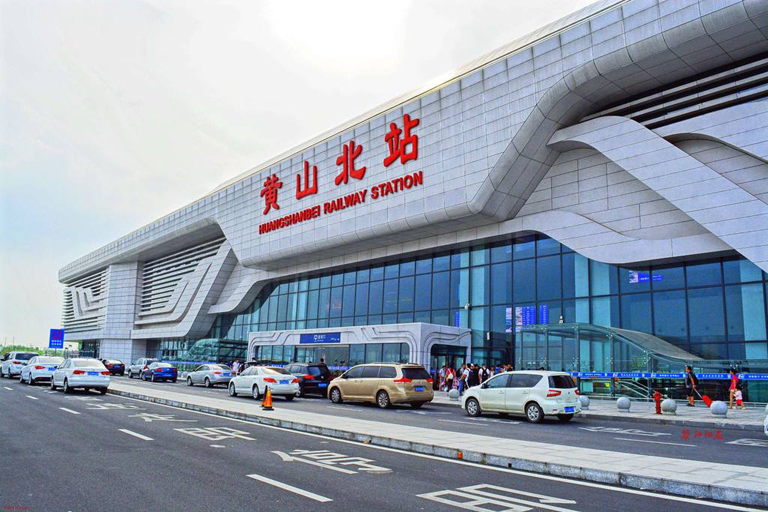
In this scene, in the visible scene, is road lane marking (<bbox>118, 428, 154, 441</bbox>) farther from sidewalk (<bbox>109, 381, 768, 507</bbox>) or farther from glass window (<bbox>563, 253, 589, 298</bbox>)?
glass window (<bbox>563, 253, 589, 298</bbox>)

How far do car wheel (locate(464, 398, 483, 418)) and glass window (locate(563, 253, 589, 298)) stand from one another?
12.4m

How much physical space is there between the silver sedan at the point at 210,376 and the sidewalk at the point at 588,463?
74.7 ft

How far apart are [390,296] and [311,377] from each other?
13.2 meters

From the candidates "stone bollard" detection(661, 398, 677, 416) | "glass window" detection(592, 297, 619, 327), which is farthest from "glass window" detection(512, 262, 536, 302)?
"stone bollard" detection(661, 398, 677, 416)

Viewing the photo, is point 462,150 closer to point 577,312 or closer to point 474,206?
point 474,206

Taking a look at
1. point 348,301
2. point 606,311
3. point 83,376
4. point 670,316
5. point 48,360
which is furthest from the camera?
point 348,301

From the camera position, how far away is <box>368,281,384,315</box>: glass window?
41531 millimetres

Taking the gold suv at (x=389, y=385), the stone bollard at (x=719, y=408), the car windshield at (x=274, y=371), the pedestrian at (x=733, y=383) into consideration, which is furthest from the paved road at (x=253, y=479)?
the pedestrian at (x=733, y=383)

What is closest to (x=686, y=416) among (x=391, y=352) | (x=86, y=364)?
(x=391, y=352)

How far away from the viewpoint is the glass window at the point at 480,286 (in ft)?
114

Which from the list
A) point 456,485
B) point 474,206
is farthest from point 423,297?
point 456,485

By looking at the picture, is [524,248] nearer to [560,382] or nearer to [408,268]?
[408,268]

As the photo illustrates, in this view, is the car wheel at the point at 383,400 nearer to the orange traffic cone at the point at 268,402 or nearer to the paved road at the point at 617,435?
the paved road at the point at 617,435

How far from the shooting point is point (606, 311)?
2970cm
